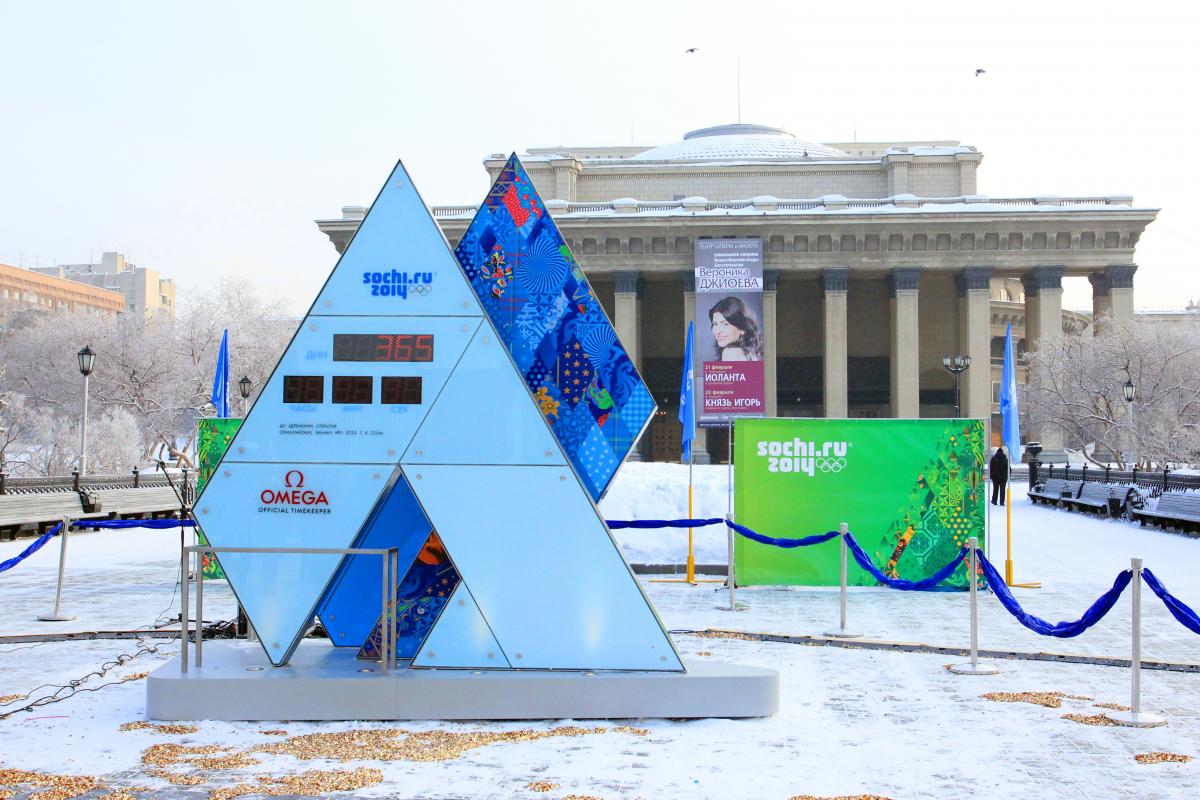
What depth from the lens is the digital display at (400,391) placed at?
26.9 ft

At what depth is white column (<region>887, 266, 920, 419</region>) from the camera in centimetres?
5588

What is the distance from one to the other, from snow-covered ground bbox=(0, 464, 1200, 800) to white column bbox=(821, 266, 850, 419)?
42369 mm

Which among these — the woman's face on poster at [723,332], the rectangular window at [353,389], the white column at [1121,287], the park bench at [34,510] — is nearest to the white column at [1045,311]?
the white column at [1121,287]

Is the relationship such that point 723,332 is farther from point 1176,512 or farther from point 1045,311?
point 1176,512

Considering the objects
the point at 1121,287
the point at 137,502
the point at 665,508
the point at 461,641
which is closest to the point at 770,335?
the point at 1121,287

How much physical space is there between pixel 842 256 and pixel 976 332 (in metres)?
7.14

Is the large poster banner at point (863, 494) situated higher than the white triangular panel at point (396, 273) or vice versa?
the white triangular panel at point (396, 273)

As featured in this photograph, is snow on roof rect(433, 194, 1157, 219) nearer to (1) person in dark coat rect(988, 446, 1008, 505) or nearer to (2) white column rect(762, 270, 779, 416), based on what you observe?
(2) white column rect(762, 270, 779, 416)

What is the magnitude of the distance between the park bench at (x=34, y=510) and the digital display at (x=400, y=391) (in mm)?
14397

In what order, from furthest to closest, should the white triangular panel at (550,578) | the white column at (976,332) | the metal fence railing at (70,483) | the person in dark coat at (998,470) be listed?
the white column at (976,332), the person in dark coat at (998,470), the metal fence railing at (70,483), the white triangular panel at (550,578)

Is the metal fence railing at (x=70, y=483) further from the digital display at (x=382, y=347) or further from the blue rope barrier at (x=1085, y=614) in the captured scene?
the blue rope barrier at (x=1085, y=614)

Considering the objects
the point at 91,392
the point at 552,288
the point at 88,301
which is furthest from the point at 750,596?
the point at 88,301

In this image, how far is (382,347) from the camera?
8.26 metres

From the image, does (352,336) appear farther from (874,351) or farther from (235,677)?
(874,351)
